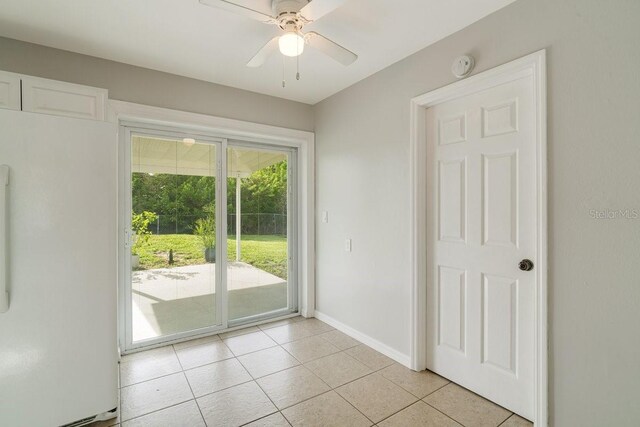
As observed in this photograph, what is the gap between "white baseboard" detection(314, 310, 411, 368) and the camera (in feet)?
8.40

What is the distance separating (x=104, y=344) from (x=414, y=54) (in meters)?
3.05

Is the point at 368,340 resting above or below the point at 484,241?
below

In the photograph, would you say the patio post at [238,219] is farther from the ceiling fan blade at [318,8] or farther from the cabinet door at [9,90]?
the ceiling fan blade at [318,8]

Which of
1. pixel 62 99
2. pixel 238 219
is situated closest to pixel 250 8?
pixel 62 99

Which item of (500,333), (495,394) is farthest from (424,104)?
(495,394)

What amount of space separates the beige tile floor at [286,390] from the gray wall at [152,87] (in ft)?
7.63

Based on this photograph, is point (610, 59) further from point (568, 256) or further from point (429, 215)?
point (429, 215)

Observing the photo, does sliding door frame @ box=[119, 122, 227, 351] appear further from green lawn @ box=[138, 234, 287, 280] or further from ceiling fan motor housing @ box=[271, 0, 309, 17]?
ceiling fan motor housing @ box=[271, 0, 309, 17]

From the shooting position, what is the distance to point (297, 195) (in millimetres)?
3762

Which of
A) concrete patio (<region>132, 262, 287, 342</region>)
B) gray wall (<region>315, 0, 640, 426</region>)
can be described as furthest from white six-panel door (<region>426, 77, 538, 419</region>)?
concrete patio (<region>132, 262, 287, 342</region>)

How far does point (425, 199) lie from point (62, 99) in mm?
2690

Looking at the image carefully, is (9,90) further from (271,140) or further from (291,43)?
(271,140)

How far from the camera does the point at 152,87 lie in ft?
8.86

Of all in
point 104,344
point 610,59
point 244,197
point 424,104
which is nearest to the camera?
point 610,59
